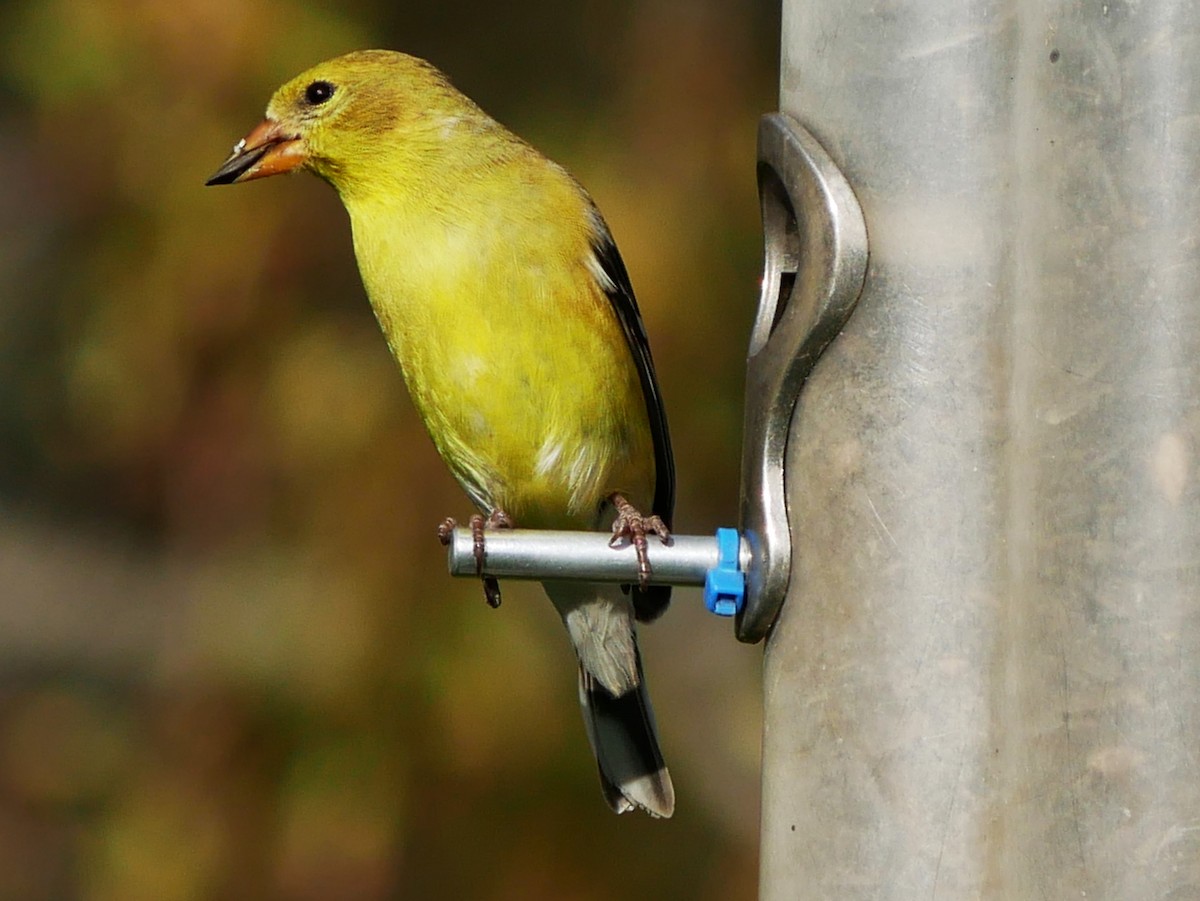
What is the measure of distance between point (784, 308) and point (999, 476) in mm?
473

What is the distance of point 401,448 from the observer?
591cm

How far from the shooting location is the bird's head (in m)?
3.84

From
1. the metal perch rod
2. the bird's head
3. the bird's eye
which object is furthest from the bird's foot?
the bird's eye

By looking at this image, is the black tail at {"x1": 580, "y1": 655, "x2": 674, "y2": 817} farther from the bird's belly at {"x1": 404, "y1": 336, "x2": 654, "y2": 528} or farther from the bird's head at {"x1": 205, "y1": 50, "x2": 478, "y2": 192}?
the bird's head at {"x1": 205, "y1": 50, "x2": 478, "y2": 192}

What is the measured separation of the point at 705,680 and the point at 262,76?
252 cm

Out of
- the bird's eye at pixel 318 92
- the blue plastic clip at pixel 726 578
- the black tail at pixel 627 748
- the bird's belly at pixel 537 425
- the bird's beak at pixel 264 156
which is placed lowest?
the black tail at pixel 627 748

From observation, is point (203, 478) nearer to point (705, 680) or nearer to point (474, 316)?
point (705, 680)

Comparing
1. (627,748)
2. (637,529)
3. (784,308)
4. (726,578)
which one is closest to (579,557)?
Answer: (726,578)

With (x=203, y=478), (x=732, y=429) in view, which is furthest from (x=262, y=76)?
(x=732, y=429)

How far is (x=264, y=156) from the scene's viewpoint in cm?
392

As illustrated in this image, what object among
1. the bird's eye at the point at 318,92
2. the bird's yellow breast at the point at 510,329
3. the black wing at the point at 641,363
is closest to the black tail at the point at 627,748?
the black wing at the point at 641,363

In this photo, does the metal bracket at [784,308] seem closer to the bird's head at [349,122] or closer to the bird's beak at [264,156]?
the bird's head at [349,122]

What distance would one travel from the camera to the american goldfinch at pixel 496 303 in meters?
3.60

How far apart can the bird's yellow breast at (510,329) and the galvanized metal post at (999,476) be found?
934 millimetres
